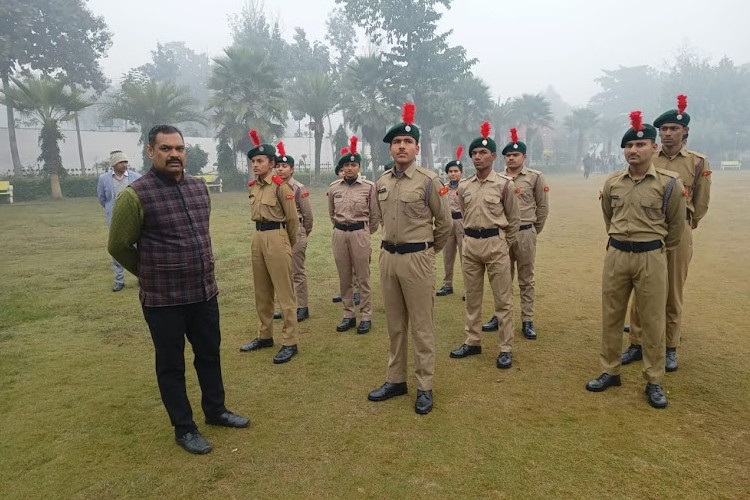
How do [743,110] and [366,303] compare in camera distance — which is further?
[743,110]

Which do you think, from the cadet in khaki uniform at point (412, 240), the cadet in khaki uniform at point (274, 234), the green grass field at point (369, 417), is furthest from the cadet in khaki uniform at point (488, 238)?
the cadet in khaki uniform at point (274, 234)

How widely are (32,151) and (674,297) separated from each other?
123 feet

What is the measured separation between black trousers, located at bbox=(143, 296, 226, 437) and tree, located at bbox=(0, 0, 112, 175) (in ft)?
99.8

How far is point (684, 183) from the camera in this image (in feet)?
15.0

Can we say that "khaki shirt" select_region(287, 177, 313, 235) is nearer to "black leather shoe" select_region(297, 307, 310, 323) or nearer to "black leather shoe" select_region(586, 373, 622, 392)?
"black leather shoe" select_region(297, 307, 310, 323)

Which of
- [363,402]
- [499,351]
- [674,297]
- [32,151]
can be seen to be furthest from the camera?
[32,151]

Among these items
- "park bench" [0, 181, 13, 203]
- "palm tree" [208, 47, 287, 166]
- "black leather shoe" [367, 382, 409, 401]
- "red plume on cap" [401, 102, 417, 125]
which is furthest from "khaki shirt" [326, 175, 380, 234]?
"park bench" [0, 181, 13, 203]

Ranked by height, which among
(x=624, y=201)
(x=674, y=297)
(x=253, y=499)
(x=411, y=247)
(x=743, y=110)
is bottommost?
(x=253, y=499)

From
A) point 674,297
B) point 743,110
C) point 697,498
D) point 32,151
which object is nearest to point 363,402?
point 697,498

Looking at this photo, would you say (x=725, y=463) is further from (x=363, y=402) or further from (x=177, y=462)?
(x=177, y=462)

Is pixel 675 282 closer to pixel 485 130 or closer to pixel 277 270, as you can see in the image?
pixel 485 130

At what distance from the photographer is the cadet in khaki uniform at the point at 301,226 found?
228 inches

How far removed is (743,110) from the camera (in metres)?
58.8

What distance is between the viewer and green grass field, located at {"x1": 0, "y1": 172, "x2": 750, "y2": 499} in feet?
9.73
